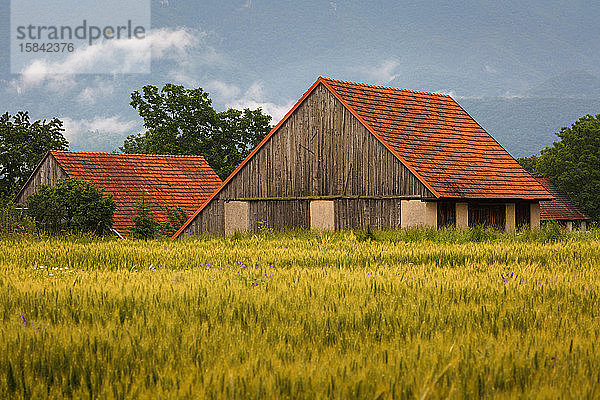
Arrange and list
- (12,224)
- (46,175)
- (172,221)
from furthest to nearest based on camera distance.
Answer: (46,175)
(172,221)
(12,224)

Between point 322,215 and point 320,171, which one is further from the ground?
point 320,171

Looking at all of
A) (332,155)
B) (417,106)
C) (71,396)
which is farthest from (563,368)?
(417,106)

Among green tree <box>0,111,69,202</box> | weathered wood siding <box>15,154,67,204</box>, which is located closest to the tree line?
green tree <box>0,111,69,202</box>

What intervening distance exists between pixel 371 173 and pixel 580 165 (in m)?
45.5

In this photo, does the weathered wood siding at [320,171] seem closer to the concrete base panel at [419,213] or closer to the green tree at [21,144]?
the concrete base panel at [419,213]

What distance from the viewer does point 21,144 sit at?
182 feet

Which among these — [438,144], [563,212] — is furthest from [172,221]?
[563,212]

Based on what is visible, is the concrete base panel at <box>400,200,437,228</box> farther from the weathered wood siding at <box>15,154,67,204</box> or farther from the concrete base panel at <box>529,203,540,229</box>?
the weathered wood siding at <box>15,154,67,204</box>

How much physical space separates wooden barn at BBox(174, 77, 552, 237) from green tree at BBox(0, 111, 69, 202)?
856 inches

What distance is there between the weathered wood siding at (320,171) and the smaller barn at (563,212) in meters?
33.0

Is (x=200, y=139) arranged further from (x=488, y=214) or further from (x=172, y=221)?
(x=488, y=214)

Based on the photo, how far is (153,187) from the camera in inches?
1829

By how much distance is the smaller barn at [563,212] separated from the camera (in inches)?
2489

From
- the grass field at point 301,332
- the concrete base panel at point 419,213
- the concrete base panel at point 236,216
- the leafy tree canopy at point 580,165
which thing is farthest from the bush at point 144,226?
the leafy tree canopy at point 580,165
